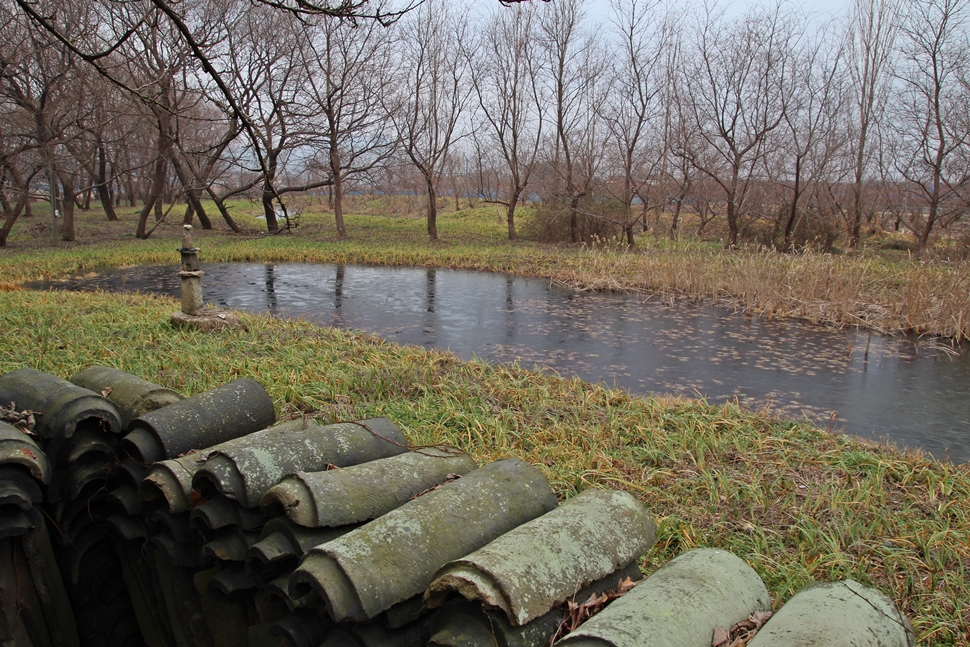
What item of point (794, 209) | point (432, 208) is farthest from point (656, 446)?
point (432, 208)

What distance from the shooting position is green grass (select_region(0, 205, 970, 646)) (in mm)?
2934

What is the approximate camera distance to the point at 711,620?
163 centimetres

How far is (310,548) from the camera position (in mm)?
1893

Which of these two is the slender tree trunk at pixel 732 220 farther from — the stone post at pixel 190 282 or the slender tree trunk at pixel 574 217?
the stone post at pixel 190 282

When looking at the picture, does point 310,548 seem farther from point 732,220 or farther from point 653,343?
point 732,220

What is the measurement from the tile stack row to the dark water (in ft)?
13.6

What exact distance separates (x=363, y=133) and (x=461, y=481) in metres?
19.1

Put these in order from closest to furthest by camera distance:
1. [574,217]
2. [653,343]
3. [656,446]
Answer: [656,446], [653,343], [574,217]

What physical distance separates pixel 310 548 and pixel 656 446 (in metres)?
2.94

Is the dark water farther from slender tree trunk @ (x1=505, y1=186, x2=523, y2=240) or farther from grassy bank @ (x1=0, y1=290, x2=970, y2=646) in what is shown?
slender tree trunk @ (x1=505, y1=186, x2=523, y2=240)

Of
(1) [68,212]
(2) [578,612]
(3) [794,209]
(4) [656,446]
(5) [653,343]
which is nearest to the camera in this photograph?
(2) [578,612]

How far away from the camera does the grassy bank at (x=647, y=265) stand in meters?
9.58

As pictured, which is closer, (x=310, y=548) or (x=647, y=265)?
(x=310, y=548)

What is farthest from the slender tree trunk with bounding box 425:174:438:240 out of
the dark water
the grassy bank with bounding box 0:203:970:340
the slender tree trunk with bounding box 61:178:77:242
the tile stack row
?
the tile stack row
